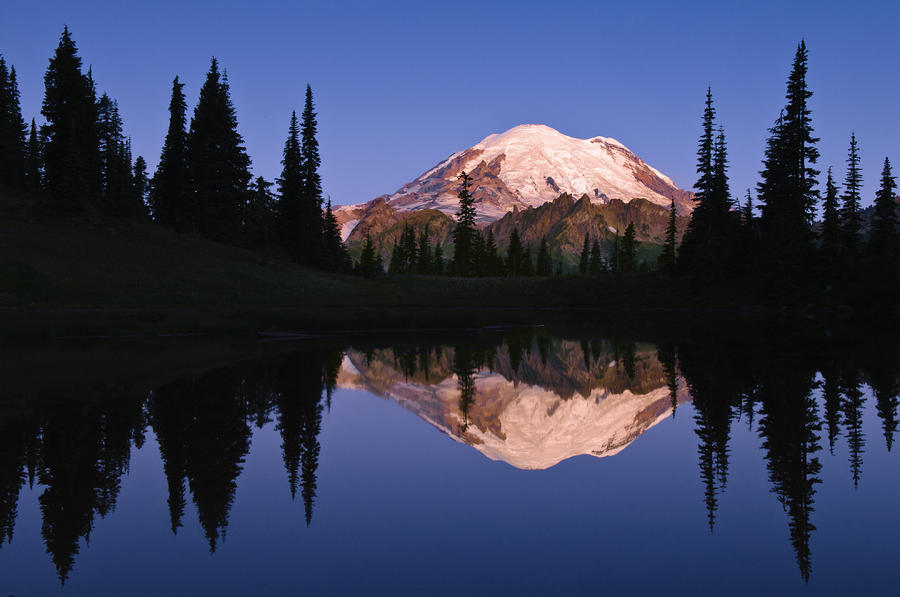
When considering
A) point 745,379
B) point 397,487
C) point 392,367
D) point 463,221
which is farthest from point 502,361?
point 463,221

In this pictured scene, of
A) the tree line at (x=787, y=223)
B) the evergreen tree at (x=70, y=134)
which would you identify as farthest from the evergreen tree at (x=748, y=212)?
the evergreen tree at (x=70, y=134)

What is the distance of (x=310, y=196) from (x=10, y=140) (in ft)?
110

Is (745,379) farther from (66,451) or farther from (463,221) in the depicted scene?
(463,221)

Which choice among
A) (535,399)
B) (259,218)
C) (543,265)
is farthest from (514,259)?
(535,399)

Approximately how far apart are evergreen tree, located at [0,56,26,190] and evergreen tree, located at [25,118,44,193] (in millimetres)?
980

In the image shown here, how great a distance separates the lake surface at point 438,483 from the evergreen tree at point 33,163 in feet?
210

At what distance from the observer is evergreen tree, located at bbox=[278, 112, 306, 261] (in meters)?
87.6

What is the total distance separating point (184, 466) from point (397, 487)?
3667 mm

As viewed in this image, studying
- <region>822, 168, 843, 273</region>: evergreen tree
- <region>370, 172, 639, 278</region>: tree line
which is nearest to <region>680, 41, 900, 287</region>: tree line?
<region>822, 168, 843, 273</region>: evergreen tree

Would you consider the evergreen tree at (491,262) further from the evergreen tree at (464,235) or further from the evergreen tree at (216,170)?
the evergreen tree at (216,170)

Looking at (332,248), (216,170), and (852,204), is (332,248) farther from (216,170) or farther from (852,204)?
(852,204)

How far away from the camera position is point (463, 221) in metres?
121

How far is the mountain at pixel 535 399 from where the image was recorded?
44.2 feet

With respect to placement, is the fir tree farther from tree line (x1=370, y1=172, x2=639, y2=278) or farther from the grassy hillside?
tree line (x1=370, y1=172, x2=639, y2=278)
